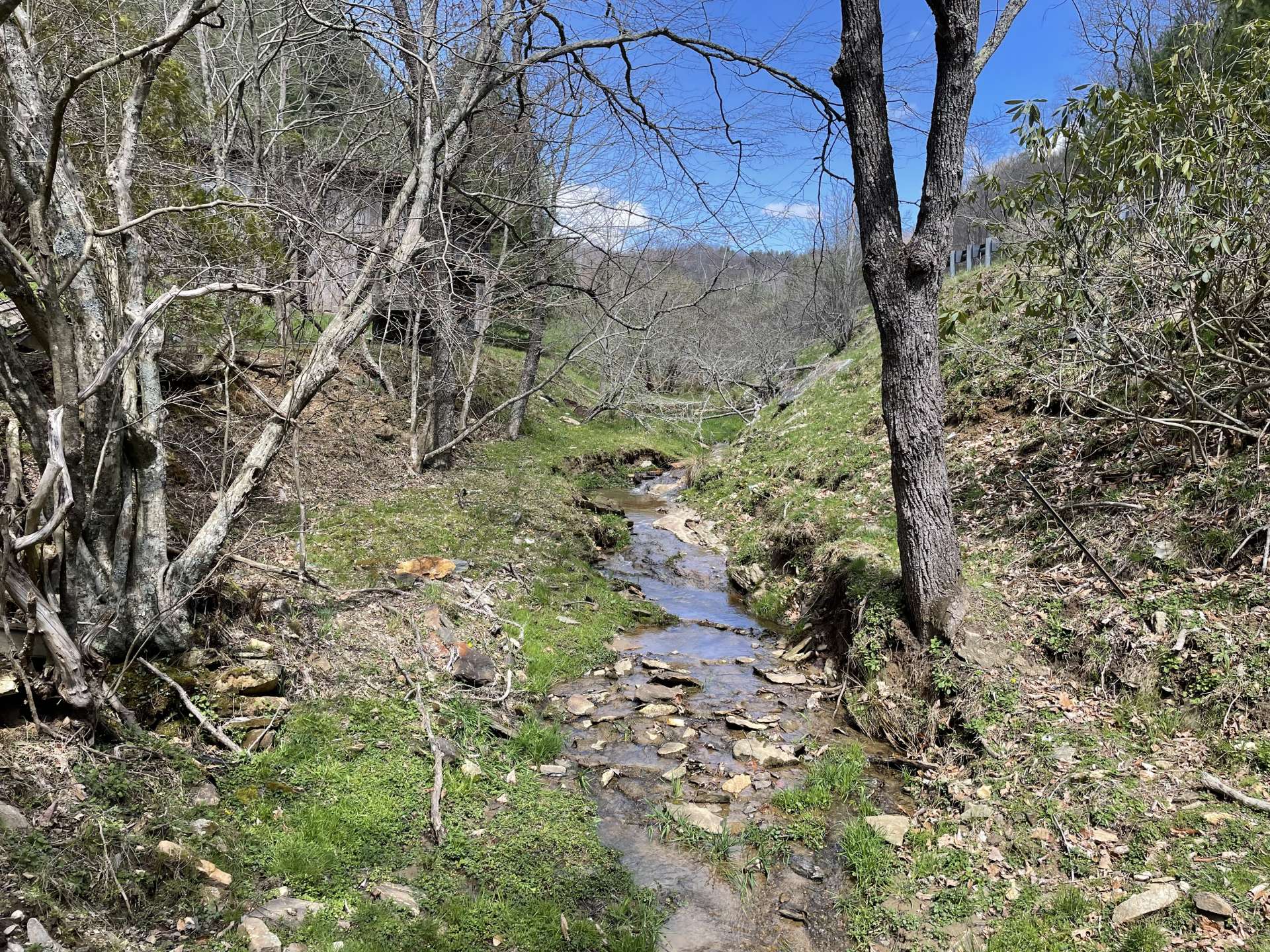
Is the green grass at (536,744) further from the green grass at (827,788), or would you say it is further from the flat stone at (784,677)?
the flat stone at (784,677)

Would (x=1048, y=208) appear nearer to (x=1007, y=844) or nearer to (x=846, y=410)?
(x=1007, y=844)

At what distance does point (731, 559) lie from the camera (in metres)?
10.6

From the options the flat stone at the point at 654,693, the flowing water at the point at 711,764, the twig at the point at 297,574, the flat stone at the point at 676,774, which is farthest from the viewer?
the flat stone at the point at 654,693

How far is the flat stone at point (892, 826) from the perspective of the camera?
442 centimetres

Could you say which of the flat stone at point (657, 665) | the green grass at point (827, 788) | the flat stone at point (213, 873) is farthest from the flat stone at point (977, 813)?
the flat stone at point (213, 873)

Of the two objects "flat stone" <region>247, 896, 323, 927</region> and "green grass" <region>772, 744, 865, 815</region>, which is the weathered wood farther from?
"green grass" <region>772, 744, 865, 815</region>

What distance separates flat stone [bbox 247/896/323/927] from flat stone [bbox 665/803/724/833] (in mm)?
2206

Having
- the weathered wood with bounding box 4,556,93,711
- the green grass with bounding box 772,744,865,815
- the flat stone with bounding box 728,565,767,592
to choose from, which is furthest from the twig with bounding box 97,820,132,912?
the flat stone with bounding box 728,565,767,592

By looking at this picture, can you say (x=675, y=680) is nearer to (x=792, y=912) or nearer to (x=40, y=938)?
A: (x=792, y=912)

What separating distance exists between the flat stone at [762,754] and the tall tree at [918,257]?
157cm

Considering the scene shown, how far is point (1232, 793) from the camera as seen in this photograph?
381 cm

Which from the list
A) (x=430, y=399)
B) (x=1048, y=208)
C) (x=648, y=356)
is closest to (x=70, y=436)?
(x=1048, y=208)

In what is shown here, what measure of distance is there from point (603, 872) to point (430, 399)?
10.00 metres

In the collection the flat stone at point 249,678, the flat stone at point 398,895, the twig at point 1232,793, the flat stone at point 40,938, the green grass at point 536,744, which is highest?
the twig at point 1232,793
